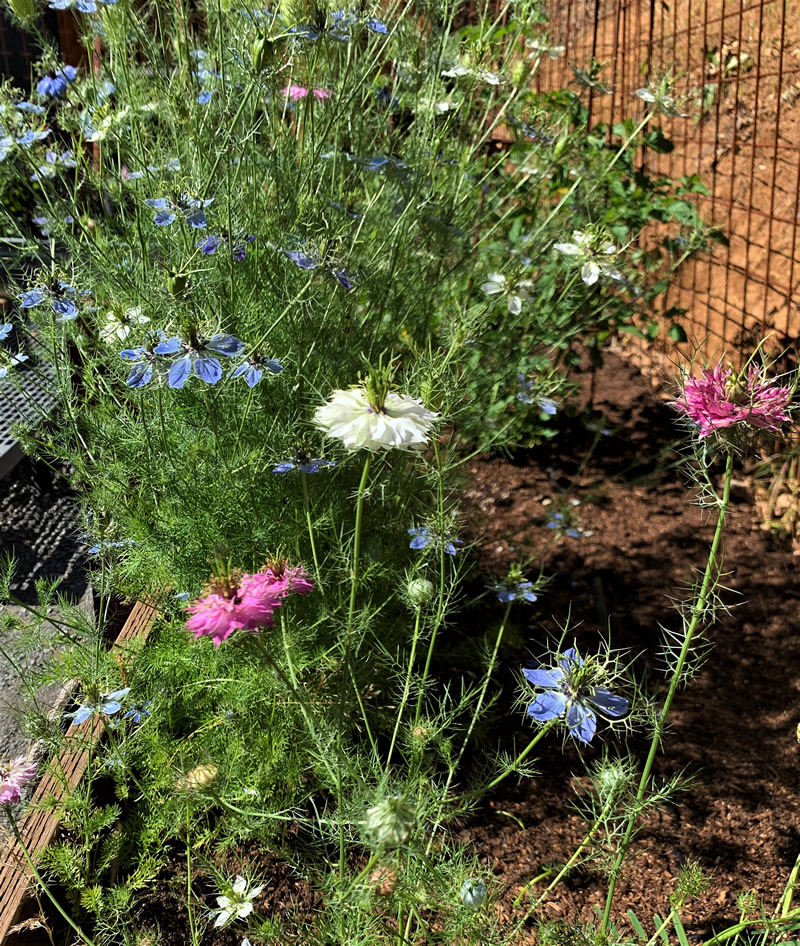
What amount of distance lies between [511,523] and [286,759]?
1471 mm

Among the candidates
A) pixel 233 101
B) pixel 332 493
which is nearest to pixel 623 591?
pixel 332 493

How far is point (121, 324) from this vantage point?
1.72 meters

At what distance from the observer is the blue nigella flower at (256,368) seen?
4.78ft

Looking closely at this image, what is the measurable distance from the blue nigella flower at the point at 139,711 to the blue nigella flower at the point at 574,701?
31.2 inches

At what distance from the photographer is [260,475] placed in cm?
181

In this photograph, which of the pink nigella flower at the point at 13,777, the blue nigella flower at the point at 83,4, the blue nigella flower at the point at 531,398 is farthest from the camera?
the blue nigella flower at the point at 531,398

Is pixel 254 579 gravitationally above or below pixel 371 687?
above

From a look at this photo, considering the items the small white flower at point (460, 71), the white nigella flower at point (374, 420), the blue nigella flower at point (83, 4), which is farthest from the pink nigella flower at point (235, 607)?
the small white flower at point (460, 71)

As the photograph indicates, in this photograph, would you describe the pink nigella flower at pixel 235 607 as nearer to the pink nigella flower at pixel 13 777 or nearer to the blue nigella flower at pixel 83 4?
the pink nigella flower at pixel 13 777

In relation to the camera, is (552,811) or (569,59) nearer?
(552,811)

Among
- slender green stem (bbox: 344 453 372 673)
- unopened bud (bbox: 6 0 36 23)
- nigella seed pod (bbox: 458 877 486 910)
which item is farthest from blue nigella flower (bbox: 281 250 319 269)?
nigella seed pod (bbox: 458 877 486 910)

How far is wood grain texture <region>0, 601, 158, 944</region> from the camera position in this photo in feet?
4.75

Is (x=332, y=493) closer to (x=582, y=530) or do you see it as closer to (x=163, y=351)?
(x=163, y=351)

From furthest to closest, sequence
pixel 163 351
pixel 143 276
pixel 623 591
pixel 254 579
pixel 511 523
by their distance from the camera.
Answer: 1. pixel 511 523
2. pixel 623 591
3. pixel 143 276
4. pixel 163 351
5. pixel 254 579
